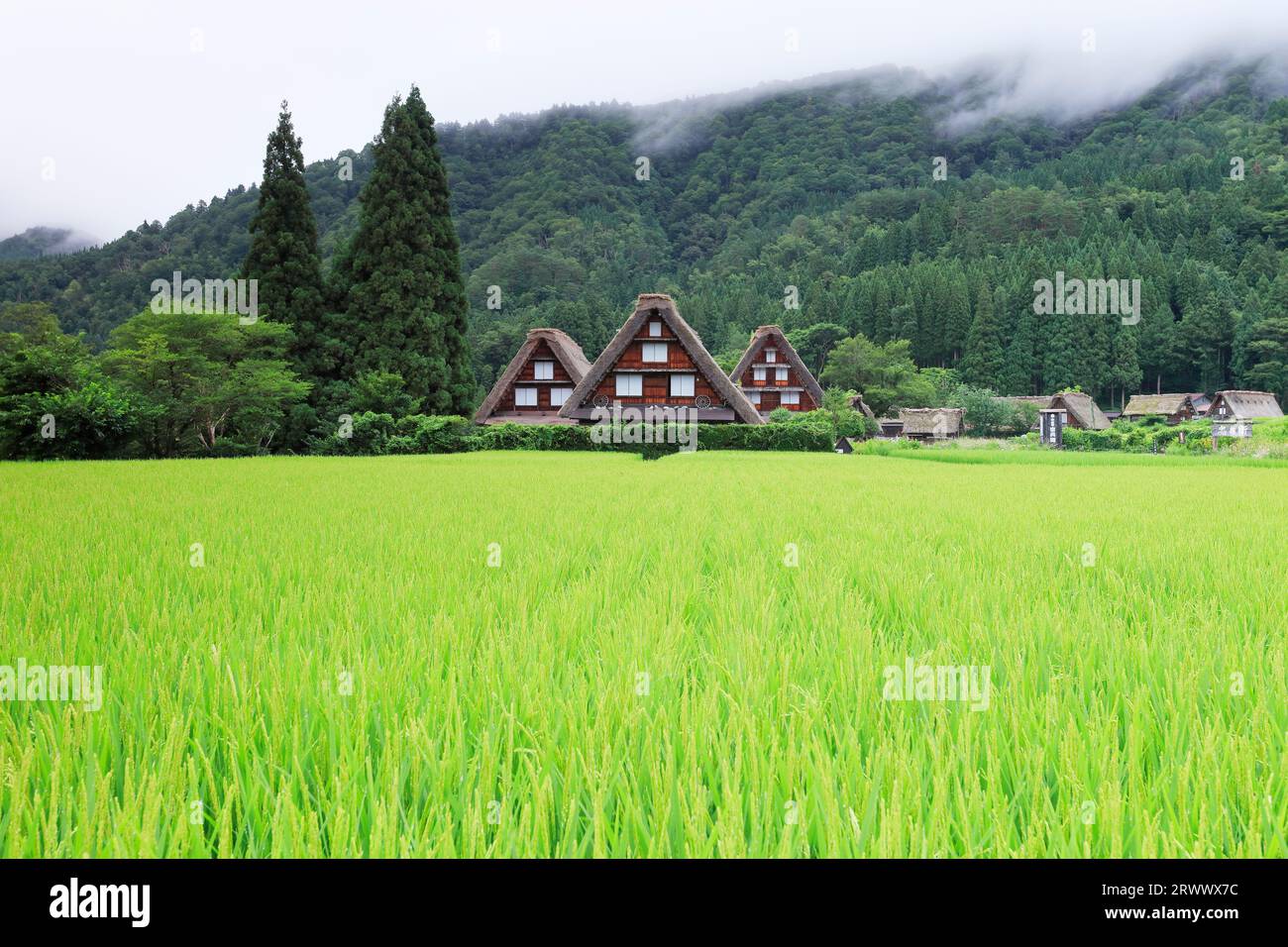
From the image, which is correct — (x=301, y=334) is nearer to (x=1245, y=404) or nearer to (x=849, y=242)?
(x=1245, y=404)

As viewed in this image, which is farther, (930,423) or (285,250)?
(930,423)

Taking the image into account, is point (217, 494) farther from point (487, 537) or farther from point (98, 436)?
point (98, 436)

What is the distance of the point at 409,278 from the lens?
25250 mm

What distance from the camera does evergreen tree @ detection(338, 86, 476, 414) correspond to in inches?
974

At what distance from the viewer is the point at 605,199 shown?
74.2 m

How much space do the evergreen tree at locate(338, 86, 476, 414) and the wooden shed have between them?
49295 mm

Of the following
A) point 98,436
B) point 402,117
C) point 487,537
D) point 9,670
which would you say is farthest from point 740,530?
point 402,117

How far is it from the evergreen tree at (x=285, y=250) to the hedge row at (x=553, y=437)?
4.08 metres

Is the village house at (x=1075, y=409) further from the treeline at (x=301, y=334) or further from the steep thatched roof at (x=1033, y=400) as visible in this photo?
the treeline at (x=301, y=334)

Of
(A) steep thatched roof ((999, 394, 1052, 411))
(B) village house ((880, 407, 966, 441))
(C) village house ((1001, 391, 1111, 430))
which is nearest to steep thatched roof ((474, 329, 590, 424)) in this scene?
(B) village house ((880, 407, 966, 441))

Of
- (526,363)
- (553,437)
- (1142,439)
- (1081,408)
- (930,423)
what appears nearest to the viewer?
(553,437)

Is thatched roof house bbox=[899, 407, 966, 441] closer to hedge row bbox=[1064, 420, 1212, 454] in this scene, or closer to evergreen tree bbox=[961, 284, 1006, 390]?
hedge row bbox=[1064, 420, 1212, 454]

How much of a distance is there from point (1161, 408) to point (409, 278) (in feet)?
180

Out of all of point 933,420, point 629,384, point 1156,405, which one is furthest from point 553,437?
point 1156,405
